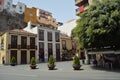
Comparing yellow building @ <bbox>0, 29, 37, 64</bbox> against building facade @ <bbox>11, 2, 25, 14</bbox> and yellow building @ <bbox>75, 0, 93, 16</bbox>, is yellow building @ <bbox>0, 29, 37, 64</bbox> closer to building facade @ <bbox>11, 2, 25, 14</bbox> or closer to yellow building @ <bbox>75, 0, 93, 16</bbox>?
yellow building @ <bbox>75, 0, 93, 16</bbox>

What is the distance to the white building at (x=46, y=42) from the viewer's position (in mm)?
52062

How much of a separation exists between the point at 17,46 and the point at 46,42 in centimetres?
871

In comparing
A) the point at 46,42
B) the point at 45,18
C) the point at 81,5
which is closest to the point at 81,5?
the point at 81,5

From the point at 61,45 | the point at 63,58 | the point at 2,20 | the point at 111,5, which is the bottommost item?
the point at 63,58

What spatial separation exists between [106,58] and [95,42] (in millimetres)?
6765

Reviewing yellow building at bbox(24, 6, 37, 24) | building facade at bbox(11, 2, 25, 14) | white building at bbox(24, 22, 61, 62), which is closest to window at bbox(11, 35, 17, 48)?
white building at bbox(24, 22, 61, 62)

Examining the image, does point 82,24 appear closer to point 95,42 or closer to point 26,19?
point 95,42

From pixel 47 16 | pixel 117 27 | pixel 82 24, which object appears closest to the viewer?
pixel 117 27

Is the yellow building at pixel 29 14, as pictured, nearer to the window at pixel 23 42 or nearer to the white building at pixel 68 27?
the white building at pixel 68 27

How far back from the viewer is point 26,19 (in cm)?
8231

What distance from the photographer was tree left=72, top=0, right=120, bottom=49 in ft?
80.2

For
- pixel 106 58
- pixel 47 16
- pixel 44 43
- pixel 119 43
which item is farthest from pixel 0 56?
pixel 47 16

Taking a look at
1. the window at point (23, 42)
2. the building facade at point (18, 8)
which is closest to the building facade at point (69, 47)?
the window at point (23, 42)

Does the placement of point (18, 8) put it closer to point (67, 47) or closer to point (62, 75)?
point (67, 47)
